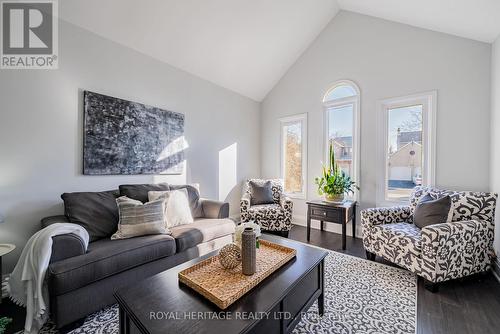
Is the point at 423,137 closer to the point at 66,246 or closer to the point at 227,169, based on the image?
the point at 227,169

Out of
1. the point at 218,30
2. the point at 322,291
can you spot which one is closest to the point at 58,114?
the point at 218,30

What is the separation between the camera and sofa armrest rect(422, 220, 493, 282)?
195cm

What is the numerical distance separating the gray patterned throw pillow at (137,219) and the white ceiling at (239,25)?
2018 millimetres

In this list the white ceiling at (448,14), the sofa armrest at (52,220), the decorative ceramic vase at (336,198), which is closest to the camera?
the sofa armrest at (52,220)

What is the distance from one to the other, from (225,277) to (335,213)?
2.29 meters

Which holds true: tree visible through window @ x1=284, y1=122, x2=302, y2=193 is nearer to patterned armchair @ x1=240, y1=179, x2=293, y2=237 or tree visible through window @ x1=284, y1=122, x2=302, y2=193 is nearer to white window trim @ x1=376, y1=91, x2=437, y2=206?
patterned armchair @ x1=240, y1=179, x2=293, y2=237

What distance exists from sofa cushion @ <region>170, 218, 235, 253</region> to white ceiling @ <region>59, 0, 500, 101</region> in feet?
7.70

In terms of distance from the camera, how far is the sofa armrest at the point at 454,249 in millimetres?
1948

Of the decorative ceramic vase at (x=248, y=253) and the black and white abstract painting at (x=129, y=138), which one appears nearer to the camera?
the decorative ceramic vase at (x=248, y=253)

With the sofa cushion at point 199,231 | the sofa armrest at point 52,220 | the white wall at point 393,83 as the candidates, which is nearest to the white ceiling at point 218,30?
the white wall at point 393,83

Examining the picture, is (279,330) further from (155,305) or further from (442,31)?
(442,31)

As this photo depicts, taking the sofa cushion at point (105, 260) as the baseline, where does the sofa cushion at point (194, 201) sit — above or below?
above

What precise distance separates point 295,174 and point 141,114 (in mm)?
2936
